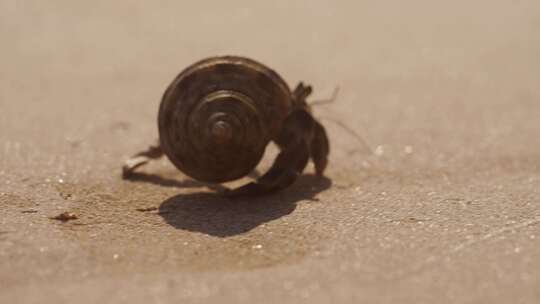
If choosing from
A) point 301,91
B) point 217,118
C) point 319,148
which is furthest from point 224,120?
point 319,148

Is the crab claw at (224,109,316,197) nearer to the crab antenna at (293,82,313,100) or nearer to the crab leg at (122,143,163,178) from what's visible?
the crab antenna at (293,82,313,100)

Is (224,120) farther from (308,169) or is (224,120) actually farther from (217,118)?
(308,169)

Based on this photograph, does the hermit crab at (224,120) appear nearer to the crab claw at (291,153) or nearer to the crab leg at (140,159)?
the crab claw at (291,153)

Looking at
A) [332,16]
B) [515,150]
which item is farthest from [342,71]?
[515,150]

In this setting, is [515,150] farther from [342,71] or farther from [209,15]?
[209,15]

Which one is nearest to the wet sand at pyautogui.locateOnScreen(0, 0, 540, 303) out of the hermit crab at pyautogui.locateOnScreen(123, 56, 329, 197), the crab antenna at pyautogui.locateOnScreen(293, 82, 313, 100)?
the hermit crab at pyautogui.locateOnScreen(123, 56, 329, 197)

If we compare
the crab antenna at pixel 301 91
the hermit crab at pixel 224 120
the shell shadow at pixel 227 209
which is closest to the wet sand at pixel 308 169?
the shell shadow at pixel 227 209

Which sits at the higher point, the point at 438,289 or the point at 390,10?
the point at 390,10
